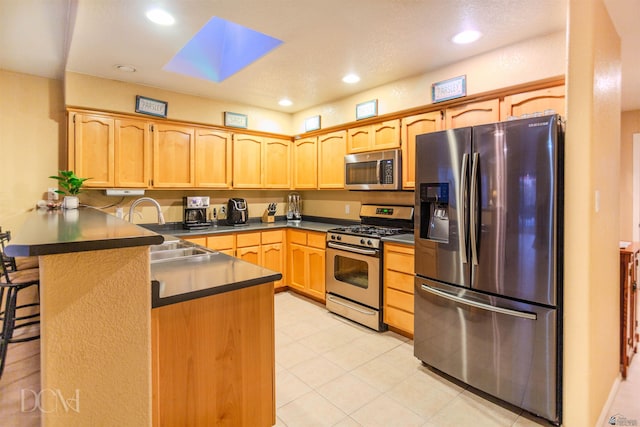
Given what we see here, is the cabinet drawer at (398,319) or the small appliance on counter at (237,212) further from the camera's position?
the small appliance on counter at (237,212)

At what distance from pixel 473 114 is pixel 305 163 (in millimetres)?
2310

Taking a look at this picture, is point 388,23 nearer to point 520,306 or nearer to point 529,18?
point 529,18

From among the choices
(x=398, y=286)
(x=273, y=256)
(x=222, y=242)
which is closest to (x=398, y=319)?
(x=398, y=286)

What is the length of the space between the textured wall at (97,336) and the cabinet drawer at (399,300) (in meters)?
2.30

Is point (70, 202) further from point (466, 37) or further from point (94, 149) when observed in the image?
point (466, 37)

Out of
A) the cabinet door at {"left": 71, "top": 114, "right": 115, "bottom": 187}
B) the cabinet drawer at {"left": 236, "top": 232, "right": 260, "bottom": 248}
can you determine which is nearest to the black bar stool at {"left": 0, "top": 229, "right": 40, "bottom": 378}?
the cabinet door at {"left": 71, "top": 114, "right": 115, "bottom": 187}

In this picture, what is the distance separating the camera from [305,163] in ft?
14.9

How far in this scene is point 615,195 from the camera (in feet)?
7.33

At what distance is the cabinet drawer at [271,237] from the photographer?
411cm

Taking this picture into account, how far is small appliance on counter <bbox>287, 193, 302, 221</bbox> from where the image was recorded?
4879mm

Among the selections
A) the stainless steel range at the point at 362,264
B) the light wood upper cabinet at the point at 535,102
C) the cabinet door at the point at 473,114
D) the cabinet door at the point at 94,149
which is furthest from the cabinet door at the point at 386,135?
the cabinet door at the point at 94,149

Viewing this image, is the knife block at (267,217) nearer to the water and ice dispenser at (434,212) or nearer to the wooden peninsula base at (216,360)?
the water and ice dispenser at (434,212)

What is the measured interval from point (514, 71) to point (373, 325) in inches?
96.9

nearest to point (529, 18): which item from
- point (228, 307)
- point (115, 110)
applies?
point (228, 307)
